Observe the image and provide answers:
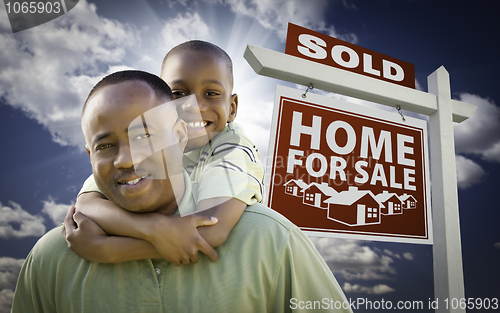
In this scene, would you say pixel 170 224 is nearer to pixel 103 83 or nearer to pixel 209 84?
pixel 103 83

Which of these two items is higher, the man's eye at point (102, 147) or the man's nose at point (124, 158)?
the man's eye at point (102, 147)

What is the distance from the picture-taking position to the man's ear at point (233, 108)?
1.58 metres

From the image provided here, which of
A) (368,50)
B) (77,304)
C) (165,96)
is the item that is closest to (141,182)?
(165,96)

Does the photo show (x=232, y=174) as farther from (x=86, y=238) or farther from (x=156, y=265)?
(x=86, y=238)

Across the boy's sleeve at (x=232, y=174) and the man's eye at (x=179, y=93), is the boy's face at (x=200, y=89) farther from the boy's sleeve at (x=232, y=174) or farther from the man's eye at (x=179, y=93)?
the boy's sleeve at (x=232, y=174)

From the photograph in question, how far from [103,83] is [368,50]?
7.73ft

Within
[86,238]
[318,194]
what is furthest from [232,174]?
[318,194]

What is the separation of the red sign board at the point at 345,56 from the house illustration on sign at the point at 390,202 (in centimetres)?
93

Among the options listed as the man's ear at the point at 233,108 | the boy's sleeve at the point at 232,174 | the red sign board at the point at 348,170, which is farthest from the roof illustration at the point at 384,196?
the boy's sleeve at the point at 232,174

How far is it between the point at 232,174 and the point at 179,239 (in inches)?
11.5

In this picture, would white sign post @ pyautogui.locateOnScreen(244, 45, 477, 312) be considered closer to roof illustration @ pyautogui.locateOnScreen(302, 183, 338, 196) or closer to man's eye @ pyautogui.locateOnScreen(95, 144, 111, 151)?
roof illustration @ pyautogui.locateOnScreen(302, 183, 338, 196)

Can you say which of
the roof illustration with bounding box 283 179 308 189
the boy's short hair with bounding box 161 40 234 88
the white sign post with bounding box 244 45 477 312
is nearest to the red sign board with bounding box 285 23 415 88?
the white sign post with bounding box 244 45 477 312

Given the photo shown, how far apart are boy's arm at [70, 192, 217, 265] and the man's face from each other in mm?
35

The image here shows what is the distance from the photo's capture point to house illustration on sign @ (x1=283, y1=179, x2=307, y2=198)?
2.28 m
